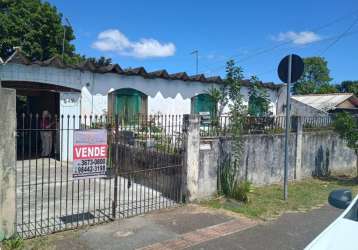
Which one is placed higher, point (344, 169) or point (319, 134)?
point (319, 134)

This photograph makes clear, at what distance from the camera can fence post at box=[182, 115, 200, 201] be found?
7555 millimetres

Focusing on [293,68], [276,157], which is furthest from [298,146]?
[293,68]

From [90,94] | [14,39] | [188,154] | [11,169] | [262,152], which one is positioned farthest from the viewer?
[14,39]

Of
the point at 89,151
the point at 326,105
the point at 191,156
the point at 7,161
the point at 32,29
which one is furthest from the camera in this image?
the point at 326,105

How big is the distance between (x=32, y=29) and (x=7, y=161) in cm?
2163

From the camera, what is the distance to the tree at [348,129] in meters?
11.5

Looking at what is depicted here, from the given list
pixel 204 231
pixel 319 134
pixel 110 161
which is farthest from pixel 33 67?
pixel 319 134

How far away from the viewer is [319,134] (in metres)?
12.0

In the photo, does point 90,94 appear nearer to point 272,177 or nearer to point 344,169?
point 272,177

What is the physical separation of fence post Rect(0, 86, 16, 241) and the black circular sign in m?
5.92

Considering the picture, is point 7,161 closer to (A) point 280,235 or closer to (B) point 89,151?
(B) point 89,151

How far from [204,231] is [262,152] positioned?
4226 millimetres

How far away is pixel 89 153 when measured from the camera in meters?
6.25

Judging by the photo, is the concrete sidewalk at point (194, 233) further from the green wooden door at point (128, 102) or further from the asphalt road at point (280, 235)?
the green wooden door at point (128, 102)
